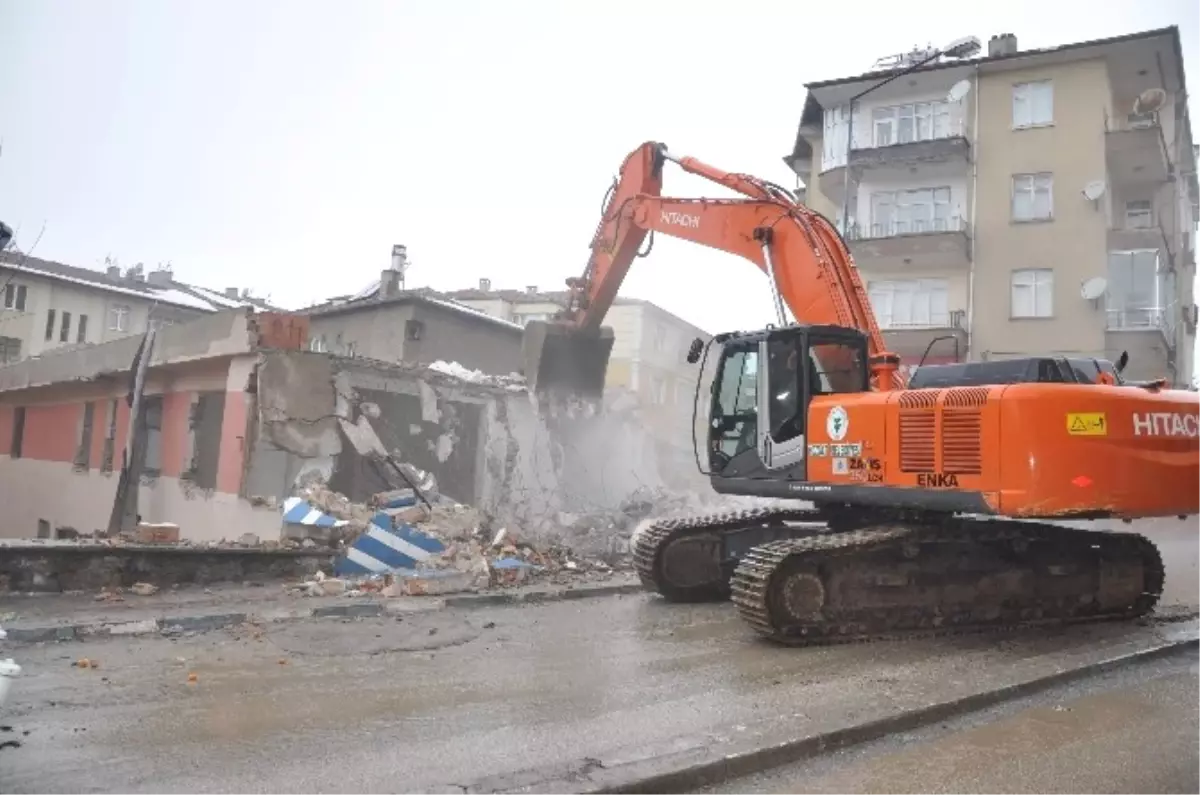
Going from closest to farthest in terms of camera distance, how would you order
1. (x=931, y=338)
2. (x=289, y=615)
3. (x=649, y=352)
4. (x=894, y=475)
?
(x=894, y=475) → (x=289, y=615) → (x=931, y=338) → (x=649, y=352)

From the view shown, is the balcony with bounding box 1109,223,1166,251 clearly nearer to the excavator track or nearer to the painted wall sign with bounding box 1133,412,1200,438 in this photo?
the excavator track

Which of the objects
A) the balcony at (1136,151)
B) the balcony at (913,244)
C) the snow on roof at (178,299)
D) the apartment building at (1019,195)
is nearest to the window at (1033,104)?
the apartment building at (1019,195)

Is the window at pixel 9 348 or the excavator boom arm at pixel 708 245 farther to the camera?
the window at pixel 9 348

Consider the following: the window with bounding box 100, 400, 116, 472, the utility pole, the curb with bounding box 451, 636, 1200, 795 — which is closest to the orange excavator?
the curb with bounding box 451, 636, 1200, 795

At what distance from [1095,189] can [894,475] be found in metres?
20.6

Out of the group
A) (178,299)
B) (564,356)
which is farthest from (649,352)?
(178,299)

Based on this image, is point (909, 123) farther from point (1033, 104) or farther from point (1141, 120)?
point (1141, 120)

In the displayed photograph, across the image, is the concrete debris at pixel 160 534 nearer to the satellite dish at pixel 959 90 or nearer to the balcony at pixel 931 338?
the balcony at pixel 931 338

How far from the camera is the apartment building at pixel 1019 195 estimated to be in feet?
78.5

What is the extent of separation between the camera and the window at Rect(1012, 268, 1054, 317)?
24594mm

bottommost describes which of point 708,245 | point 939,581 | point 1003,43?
point 939,581

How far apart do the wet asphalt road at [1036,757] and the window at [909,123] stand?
23.0 m

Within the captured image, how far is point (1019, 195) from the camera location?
25.4 meters

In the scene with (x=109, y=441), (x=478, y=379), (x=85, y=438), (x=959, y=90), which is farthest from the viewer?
(x=959, y=90)
